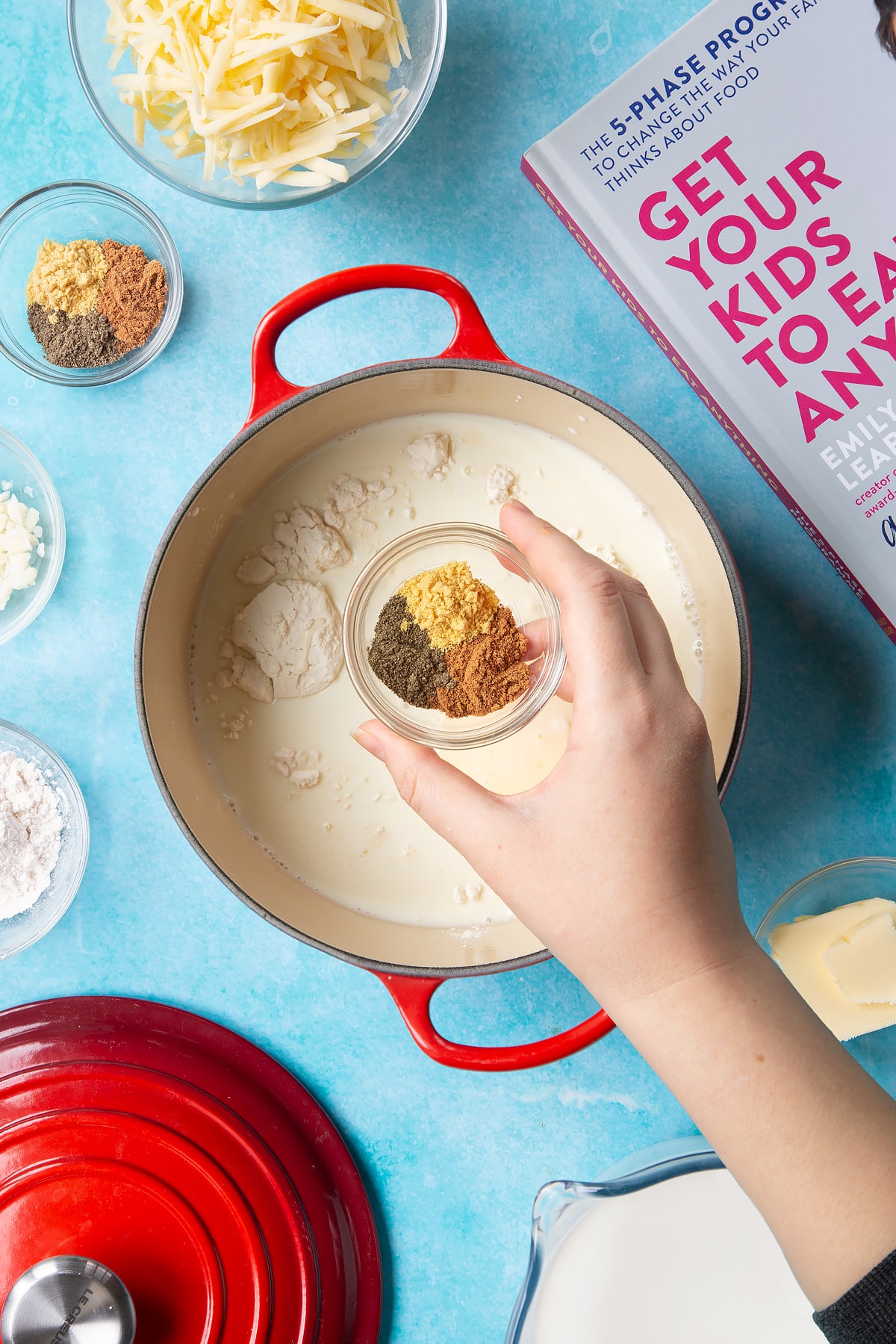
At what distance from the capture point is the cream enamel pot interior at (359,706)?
31.2 inches

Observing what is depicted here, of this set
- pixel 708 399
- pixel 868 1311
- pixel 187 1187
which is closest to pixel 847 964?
pixel 868 1311

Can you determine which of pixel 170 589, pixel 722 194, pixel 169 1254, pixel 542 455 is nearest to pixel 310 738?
pixel 170 589

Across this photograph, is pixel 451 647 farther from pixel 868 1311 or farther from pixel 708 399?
pixel 868 1311

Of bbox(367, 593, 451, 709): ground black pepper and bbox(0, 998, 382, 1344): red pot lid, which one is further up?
bbox(367, 593, 451, 709): ground black pepper

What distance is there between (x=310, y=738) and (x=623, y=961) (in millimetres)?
386

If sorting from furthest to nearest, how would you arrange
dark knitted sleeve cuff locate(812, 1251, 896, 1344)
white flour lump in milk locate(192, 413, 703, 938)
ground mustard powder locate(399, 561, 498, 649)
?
white flour lump in milk locate(192, 413, 703, 938), ground mustard powder locate(399, 561, 498, 649), dark knitted sleeve cuff locate(812, 1251, 896, 1344)

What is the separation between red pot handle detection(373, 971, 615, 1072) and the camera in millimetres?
779

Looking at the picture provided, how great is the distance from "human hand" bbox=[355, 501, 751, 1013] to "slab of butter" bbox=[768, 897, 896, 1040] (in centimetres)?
22

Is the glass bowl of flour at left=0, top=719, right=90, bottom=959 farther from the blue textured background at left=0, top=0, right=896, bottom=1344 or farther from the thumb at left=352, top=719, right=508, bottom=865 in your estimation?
the thumb at left=352, top=719, right=508, bottom=865

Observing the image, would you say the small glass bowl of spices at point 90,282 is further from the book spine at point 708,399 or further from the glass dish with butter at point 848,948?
the glass dish with butter at point 848,948

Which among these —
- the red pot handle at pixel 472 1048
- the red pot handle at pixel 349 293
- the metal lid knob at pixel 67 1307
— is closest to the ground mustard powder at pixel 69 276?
the red pot handle at pixel 349 293

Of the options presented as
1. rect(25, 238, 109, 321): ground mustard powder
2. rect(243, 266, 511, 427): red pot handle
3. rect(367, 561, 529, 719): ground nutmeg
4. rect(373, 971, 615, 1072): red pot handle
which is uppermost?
rect(25, 238, 109, 321): ground mustard powder

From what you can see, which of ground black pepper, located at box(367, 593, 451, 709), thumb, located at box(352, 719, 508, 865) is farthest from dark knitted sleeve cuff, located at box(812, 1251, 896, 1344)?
ground black pepper, located at box(367, 593, 451, 709)

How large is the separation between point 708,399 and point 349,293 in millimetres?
372
